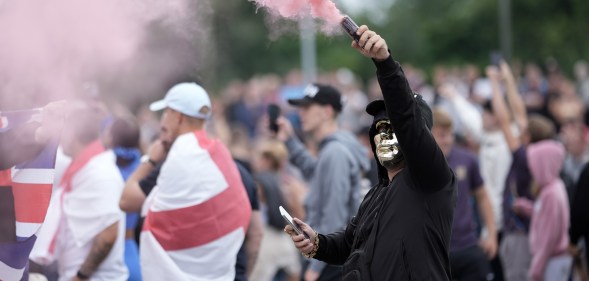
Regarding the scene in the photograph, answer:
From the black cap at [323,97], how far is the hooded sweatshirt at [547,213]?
276 cm

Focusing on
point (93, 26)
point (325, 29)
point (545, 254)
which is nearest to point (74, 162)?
point (93, 26)

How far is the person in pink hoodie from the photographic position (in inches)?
408

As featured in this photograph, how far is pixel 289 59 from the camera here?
37.0 metres

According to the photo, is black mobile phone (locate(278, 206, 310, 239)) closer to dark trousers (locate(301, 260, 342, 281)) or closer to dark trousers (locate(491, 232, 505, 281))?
A: dark trousers (locate(301, 260, 342, 281))

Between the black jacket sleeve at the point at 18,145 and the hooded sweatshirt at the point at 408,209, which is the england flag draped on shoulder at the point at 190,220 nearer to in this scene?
the black jacket sleeve at the point at 18,145

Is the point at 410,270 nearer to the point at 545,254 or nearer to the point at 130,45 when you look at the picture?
the point at 130,45

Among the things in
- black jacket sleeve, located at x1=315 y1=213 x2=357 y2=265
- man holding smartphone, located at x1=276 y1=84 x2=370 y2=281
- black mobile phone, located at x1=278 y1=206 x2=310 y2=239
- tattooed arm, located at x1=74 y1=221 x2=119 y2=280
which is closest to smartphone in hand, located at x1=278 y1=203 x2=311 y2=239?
black mobile phone, located at x1=278 y1=206 x2=310 y2=239

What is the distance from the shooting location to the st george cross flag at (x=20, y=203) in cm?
596

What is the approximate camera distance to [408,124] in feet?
15.7

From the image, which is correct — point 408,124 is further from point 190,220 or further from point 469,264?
point 469,264

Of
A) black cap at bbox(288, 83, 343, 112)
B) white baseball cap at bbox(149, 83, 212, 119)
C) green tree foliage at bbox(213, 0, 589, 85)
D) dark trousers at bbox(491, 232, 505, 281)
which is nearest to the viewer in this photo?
white baseball cap at bbox(149, 83, 212, 119)

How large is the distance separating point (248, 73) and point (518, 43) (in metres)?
11.0

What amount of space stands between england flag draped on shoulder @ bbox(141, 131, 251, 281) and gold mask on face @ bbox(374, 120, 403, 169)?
79.6 inches

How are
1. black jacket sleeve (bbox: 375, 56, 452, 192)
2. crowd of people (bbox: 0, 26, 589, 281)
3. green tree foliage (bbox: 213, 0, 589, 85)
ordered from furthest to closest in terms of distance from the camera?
green tree foliage (bbox: 213, 0, 589, 85) → crowd of people (bbox: 0, 26, 589, 281) → black jacket sleeve (bbox: 375, 56, 452, 192)
